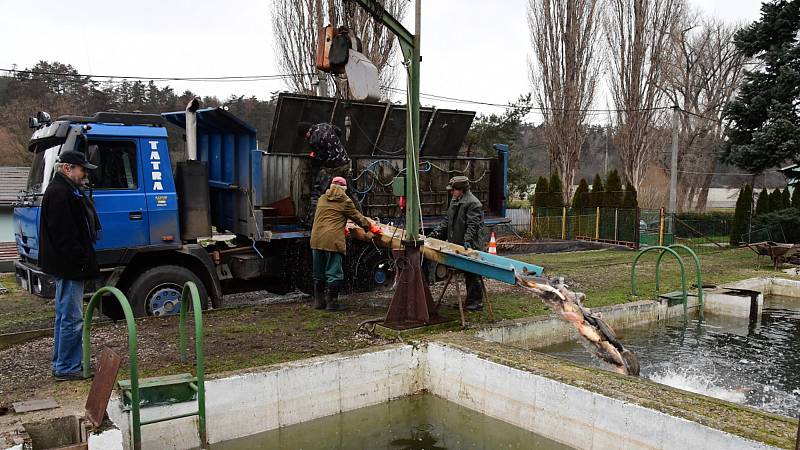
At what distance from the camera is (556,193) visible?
27375 millimetres

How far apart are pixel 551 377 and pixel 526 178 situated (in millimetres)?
29823

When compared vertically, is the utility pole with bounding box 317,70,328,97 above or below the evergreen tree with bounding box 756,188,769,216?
above

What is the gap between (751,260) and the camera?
16.7m

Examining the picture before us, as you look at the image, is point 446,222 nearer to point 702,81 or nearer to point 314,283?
point 314,283

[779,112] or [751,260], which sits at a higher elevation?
[779,112]

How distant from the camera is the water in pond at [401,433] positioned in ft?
17.5

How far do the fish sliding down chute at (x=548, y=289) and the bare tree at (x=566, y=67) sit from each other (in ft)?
70.8

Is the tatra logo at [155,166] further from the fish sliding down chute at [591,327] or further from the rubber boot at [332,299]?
the fish sliding down chute at [591,327]

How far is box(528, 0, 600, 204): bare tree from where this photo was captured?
28.1m

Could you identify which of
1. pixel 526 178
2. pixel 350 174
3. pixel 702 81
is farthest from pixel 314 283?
pixel 702 81

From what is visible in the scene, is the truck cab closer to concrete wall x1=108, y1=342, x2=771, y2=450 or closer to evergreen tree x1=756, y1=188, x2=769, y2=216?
concrete wall x1=108, y1=342, x2=771, y2=450

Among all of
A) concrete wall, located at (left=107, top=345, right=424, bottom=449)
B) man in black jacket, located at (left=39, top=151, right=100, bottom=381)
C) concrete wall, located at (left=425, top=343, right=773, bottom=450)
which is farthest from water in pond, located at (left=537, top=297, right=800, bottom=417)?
man in black jacket, located at (left=39, top=151, right=100, bottom=381)

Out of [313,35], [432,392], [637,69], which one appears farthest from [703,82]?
[432,392]

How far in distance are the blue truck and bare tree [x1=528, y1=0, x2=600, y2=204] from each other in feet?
59.5
